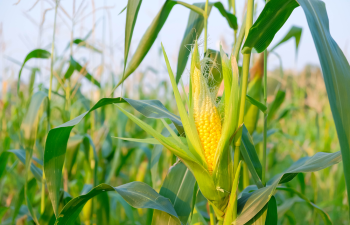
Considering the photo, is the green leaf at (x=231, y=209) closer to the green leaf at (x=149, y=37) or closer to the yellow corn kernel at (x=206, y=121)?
the yellow corn kernel at (x=206, y=121)

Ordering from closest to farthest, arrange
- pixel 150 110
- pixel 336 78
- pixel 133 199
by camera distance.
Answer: pixel 336 78, pixel 133 199, pixel 150 110

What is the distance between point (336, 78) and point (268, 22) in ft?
0.74

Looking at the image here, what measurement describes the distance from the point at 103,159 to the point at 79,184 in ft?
0.71

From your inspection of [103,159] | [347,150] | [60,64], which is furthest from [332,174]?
[60,64]

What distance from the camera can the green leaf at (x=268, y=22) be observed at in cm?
47

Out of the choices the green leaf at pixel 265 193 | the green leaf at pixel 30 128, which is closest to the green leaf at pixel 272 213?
the green leaf at pixel 265 193

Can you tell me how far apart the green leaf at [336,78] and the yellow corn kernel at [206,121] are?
24cm

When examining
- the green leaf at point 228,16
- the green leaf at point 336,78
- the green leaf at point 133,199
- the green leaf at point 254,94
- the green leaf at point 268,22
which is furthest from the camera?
the green leaf at point 254,94

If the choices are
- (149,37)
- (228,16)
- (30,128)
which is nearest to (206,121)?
(149,37)

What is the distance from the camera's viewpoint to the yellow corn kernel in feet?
1.68

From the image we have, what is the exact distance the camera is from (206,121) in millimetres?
511

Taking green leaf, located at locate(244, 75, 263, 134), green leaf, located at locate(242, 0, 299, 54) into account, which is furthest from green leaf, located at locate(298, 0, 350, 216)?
green leaf, located at locate(244, 75, 263, 134)

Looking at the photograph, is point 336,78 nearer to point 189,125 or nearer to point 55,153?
point 189,125

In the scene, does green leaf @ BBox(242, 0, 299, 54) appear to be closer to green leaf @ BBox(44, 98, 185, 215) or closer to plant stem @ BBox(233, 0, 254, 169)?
plant stem @ BBox(233, 0, 254, 169)
